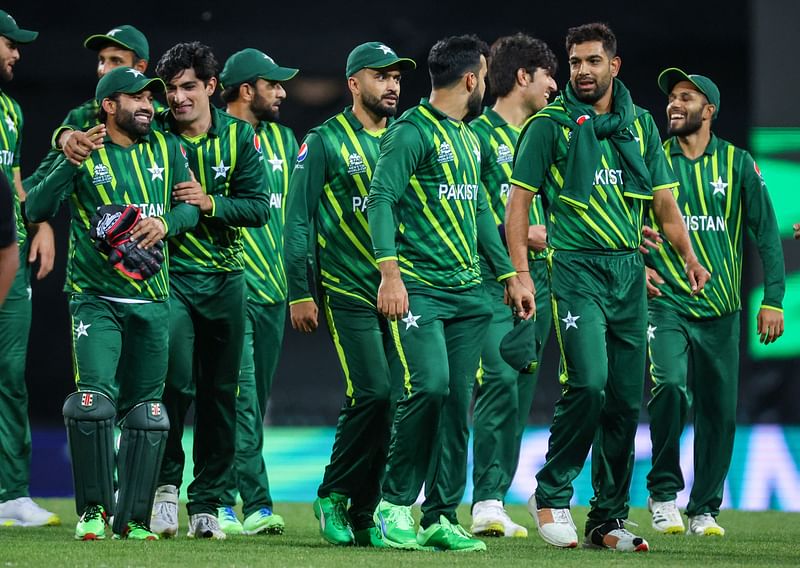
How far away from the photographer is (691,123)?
24.1 feet

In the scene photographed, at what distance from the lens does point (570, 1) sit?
1240 centimetres

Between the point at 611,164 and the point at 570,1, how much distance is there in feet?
21.9

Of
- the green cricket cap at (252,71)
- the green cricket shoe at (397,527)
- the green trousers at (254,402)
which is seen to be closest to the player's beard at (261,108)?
the green cricket cap at (252,71)

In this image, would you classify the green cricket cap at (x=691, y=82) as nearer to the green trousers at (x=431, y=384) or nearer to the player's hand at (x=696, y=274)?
the player's hand at (x=696, y=274)

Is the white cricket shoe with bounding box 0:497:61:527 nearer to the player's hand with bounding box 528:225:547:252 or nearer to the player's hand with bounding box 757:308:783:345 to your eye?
the player's hand with bounding box 528:225:547:252

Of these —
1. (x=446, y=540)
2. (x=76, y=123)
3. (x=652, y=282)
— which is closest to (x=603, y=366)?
(x=446, y=540)

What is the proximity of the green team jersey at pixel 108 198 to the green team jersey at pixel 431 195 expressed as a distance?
3.03ft

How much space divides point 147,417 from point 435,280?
49.4 inches

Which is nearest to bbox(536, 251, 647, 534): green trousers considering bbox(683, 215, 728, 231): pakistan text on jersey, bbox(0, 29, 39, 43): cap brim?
bbox(683, 215, 728, 231): pakistan text on jersey

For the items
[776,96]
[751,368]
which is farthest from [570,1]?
[751,368]

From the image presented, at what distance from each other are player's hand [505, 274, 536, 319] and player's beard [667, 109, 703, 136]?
6.04ft

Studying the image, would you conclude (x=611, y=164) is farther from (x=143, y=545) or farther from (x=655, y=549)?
(x=143, y=545)

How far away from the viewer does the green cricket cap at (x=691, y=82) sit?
7.36m

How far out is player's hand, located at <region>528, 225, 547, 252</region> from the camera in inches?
284
